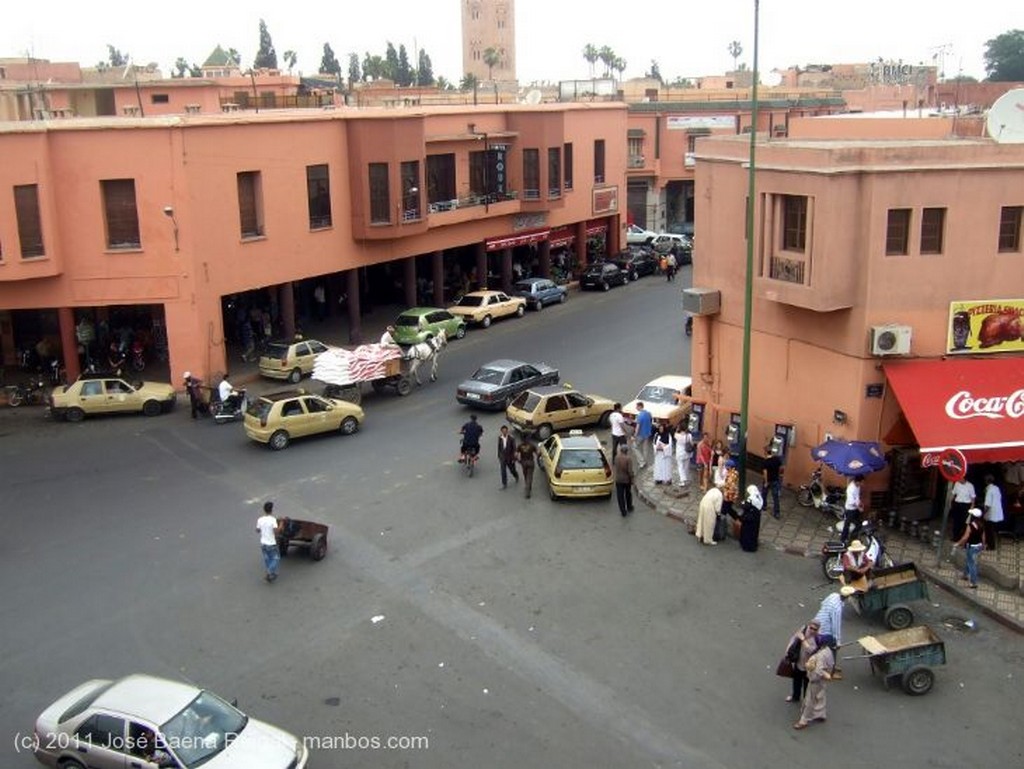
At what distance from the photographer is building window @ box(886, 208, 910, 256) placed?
64.2 ft

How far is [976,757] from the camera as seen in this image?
13000 mm

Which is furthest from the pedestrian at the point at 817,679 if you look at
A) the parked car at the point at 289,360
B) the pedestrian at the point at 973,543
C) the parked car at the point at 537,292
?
the parked car at the point at 537,292

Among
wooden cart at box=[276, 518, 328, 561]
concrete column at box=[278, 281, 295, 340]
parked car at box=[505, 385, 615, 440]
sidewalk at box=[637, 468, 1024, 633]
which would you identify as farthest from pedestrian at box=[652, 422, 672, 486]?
concrete column at box=[278, 281, 295, 340]

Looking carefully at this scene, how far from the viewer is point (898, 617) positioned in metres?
16.5

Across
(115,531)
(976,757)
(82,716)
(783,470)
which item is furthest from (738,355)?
(82,716)

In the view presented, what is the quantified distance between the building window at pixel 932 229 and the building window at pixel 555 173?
2622 centimetres

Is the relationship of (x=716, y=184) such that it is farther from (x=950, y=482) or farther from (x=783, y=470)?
(x=950, y=482)

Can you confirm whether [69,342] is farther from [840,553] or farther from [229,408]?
[840,553]

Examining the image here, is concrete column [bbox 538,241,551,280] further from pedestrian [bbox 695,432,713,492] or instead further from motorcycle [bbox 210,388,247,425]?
pedestrian [bbox 695,432,713,492]

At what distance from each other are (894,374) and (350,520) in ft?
36.3

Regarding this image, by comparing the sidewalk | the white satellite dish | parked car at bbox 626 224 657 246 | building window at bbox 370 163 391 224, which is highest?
the white satellite dish

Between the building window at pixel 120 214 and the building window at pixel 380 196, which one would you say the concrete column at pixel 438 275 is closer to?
the building window at pixel 380 196

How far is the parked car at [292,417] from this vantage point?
25.4 meters

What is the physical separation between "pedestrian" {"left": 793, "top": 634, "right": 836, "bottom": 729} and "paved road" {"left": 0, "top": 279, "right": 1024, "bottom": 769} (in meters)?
0.26
